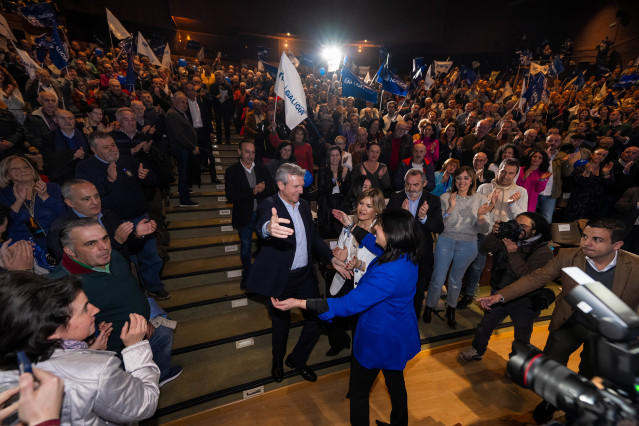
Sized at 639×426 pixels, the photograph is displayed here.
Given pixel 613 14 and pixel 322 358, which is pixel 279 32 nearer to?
pixel 613 14

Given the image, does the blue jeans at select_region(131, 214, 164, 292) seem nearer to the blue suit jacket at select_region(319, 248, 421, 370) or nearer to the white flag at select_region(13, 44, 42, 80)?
the blue suit jacket at select_region(319, 248, 421, 370)

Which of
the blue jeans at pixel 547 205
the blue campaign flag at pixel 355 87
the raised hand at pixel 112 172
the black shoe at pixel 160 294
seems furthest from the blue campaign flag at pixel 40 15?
the blue jeans at pixel 547 205

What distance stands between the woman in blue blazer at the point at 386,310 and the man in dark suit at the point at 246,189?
87.8 inches

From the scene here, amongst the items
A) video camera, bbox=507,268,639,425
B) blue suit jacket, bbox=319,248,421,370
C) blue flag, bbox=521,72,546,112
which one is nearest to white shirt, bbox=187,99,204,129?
blue suit jacket, bbox=319,248,421,370

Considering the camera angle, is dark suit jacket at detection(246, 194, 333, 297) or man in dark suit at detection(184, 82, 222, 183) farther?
man in dark suit at detection(184, 82, 222, 183)

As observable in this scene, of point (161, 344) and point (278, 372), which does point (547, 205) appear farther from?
point (161, 344)

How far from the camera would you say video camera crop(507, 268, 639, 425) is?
36.1 inches

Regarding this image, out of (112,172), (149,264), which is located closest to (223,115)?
(112,172)

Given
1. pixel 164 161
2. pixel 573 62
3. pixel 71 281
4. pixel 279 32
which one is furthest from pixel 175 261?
pixel 573 62

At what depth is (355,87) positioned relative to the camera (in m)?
6.06

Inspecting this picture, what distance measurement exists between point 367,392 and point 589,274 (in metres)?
2.03

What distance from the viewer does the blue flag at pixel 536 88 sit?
7070 mm

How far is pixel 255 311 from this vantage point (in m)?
3.89

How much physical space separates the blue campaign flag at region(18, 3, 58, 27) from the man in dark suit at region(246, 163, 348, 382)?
7.29 metres
